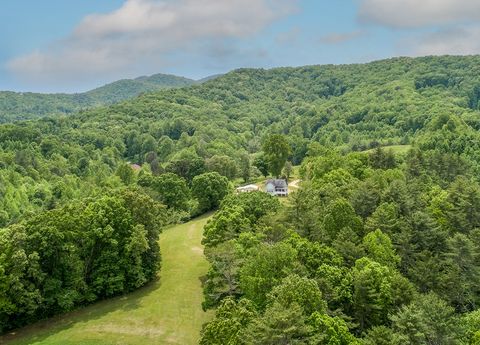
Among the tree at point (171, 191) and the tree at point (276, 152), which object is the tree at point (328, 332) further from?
the tree at point (276, 152)

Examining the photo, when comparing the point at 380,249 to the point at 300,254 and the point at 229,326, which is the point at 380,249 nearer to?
the point at 300,254

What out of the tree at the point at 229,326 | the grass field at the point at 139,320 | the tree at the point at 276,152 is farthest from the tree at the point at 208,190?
the tree at the point at 229,326

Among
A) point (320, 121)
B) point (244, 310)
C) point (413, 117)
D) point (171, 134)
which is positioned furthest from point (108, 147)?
point (244, 310)

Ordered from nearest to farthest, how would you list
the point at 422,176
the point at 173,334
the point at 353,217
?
1. the point at 173,334
2. the point at 353,217
3. the point at 422,176

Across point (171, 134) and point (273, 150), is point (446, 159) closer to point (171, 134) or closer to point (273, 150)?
point (273, 150)

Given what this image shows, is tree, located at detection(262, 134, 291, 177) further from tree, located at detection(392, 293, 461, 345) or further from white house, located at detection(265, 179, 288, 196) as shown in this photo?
tree, located at detection(392, 293, 461, 345)

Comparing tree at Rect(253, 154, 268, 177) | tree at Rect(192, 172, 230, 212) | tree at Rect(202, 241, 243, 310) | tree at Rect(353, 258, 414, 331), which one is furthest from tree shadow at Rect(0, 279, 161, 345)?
tree at Rect(253, 154, 268, 177)
